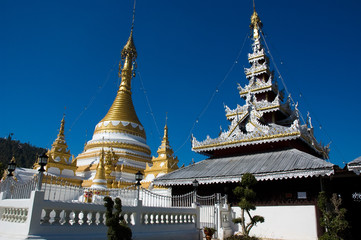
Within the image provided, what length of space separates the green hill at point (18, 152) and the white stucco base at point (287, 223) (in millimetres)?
93443

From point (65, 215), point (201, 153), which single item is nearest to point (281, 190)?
point (201, 153)

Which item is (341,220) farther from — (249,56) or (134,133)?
(134,133)

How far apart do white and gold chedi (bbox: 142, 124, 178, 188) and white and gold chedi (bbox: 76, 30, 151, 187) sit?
95.0 inches

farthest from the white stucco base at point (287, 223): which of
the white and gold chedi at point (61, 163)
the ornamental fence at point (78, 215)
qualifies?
the white and gold chedi at point (61, 163)

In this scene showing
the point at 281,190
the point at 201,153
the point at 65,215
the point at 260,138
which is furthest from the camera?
the point at 201,153

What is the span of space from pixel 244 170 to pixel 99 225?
881 centimetres

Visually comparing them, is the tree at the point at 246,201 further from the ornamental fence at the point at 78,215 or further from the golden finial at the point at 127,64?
the golden finial at the point at 127,64

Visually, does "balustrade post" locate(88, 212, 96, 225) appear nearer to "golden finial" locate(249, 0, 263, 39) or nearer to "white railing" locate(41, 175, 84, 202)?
"white railing" locate(41, 175, 84, 202)

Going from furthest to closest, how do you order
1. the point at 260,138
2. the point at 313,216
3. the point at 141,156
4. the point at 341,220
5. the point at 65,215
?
the point at 141,156
the point at 260,138
the point at 313,216
the point at 341,220
the point at 65,215

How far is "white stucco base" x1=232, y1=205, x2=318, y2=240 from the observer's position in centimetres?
1359

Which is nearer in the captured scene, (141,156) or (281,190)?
(281,190)

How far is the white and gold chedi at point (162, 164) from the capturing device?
102 ft

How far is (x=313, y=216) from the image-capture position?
44.7 feet

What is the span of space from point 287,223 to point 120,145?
2716 centimetres
